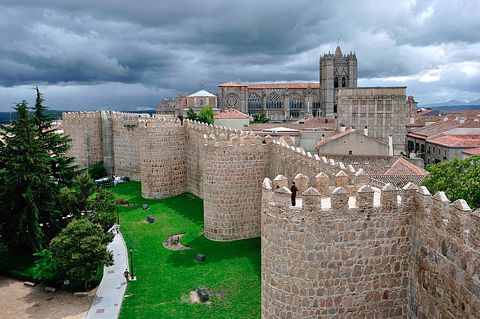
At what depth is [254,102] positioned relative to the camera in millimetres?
107625

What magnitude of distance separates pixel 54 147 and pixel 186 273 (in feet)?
46.5

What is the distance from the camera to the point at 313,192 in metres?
8.95

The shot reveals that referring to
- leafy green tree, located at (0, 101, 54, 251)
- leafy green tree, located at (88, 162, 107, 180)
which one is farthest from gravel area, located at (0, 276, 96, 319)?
leafy green tree, located at (88, 162, 107, 180)

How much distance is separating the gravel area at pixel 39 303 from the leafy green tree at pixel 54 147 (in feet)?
26.0

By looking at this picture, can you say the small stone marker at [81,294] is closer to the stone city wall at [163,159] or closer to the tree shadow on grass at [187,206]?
the tree shadow on grass at [187,206]

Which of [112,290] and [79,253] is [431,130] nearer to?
[112,290]

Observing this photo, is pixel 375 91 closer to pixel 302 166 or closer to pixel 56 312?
pixel 302 166

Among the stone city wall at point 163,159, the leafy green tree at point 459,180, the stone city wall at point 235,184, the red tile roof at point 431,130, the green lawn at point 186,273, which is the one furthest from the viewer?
the red tile roof at point 431,130

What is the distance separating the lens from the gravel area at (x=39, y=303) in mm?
16328

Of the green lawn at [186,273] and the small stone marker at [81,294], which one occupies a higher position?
the green lawn at [186,273]

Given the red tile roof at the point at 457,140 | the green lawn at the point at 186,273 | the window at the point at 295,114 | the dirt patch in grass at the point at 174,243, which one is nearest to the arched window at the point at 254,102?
the window at the point at 295,114

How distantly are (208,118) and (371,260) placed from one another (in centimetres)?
5402

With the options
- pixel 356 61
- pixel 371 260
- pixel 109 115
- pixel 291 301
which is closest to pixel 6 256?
pixel 291 301

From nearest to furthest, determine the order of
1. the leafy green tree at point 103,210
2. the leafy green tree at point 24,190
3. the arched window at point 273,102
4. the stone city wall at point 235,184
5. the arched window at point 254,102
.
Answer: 1. the stone city wall at point 235,184
2. the leafy green tree at point 24,190
3. the leafy green tree at point 103,210
4. the arched window at point 254,102
5. the arched window at point 273,102
